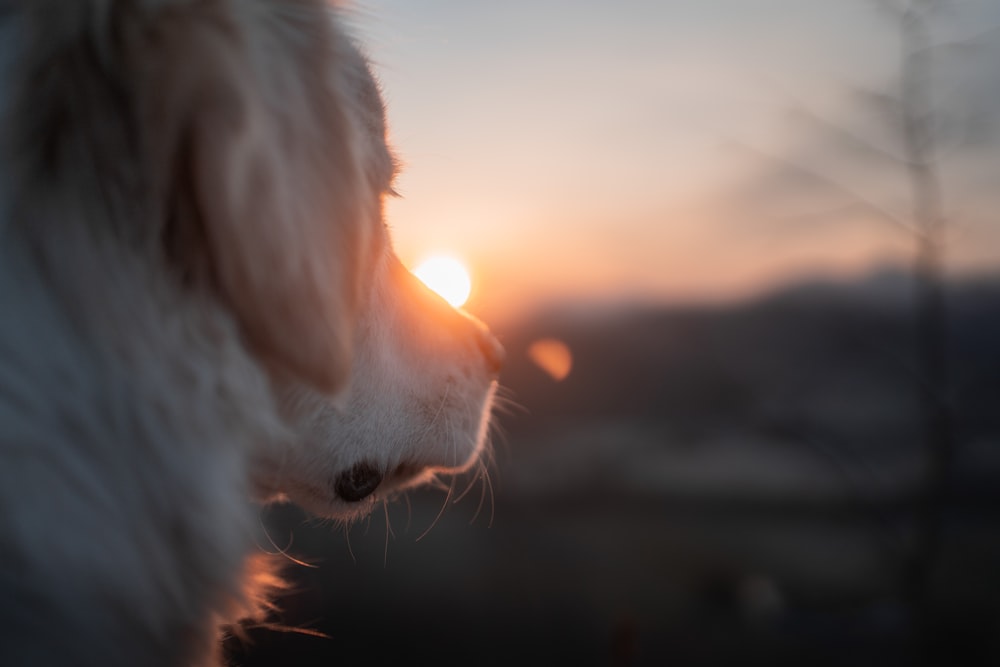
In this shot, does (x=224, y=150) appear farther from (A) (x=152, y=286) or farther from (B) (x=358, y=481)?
(B) (x=358, y=481)

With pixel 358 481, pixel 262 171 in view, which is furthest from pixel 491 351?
pixel 262 171

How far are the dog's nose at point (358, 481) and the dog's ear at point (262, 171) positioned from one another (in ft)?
1.17

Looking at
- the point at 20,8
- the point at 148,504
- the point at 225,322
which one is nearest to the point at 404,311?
the point at 225,322

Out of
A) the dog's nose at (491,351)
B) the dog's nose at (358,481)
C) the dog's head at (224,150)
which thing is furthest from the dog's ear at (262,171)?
the dog's nose at (491,351)

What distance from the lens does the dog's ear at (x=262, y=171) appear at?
2.21 feet

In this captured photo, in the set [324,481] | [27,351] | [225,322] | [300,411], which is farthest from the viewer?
[324,481]

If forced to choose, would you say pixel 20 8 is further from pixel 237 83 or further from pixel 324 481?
pixel 324 481

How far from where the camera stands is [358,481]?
114cm

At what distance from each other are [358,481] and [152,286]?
1.77 ft

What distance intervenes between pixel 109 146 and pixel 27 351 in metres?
0.23

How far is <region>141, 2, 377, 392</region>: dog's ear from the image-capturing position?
67 centimetres

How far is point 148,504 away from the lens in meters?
0.75

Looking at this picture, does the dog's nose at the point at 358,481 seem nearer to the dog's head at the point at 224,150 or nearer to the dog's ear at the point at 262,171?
the dog's head at the point at 224,150

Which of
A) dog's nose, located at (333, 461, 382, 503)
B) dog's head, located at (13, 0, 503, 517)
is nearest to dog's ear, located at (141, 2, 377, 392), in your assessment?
dog's head, located at (13, 0, 503, 517)
